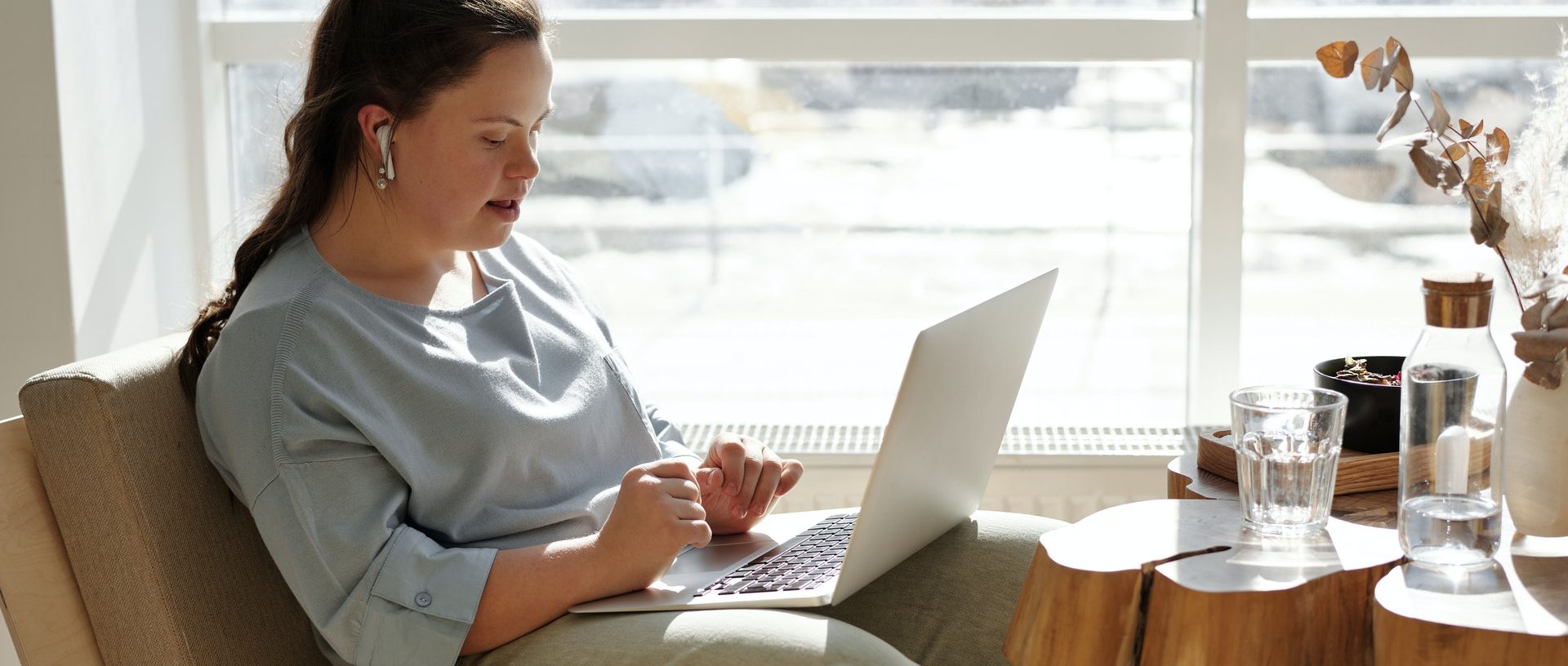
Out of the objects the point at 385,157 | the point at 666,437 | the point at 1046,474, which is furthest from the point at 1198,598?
the point at 1046,474

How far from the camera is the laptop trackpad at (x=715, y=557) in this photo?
1.32m

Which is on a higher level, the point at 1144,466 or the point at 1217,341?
the point at 1217,341

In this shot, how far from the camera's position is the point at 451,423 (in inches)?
48.1

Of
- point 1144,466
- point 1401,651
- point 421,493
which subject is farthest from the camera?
point 1144,466

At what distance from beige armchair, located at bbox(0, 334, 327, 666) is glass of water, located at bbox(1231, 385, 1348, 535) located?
92 cm

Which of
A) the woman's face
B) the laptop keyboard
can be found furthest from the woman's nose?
the laptop keyboard

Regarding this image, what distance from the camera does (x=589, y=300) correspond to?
1.59 metres

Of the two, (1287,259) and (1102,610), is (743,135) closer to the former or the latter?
(1287,259)

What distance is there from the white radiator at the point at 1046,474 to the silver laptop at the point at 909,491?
69 cm

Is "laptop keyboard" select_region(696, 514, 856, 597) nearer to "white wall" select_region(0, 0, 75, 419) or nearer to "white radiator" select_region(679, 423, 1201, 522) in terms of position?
"white radiator" select_region(679, 423, 1201, 522)

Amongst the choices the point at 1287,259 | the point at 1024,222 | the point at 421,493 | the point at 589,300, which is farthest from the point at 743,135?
the point at 421,493

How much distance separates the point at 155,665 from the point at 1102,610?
31.9 inches

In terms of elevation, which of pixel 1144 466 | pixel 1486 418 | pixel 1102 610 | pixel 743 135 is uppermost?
pixel 743 135

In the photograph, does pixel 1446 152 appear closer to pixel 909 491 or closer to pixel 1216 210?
pixel 909 491
